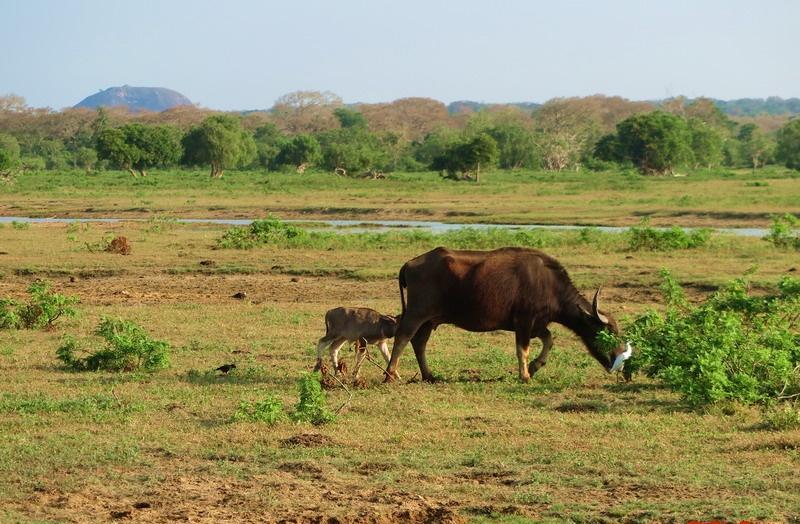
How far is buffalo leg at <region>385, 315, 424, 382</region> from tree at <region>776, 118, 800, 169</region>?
56.4 metres

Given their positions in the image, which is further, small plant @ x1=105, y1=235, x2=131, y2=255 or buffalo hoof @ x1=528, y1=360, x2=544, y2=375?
small plant @ x1=105, y1=235, x2=131, y2=255

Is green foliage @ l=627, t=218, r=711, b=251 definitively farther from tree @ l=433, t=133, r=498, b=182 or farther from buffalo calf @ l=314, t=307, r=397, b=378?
tree @ l=433, t=133, r=498, b=182

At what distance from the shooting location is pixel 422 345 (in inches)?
439

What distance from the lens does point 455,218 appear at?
118ft

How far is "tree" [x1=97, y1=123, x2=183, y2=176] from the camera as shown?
196 ft

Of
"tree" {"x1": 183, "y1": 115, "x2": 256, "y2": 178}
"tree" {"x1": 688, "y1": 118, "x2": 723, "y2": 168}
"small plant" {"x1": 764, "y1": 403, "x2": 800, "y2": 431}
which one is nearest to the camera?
"small plant" {"x1": 764, "y1": 403, "x2": 800, "y2": 431}

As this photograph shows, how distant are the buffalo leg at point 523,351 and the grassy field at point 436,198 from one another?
2202 cm

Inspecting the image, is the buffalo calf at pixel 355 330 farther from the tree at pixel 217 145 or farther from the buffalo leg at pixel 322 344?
the tree at pixel 217 145

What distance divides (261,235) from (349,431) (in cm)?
1651

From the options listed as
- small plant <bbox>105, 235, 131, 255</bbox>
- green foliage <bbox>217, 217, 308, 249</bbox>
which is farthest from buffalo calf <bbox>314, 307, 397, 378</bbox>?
green foliage <bbox>217, 217, 308, 249</bbox>

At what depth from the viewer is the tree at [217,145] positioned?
6225cm

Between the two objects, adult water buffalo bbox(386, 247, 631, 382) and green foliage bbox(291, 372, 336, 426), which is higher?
adult water buffalo bbox(386, 247, 631, 382)

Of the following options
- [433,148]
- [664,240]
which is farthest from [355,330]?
[433,148]

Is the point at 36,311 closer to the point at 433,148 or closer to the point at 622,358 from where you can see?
the point at 622,358
